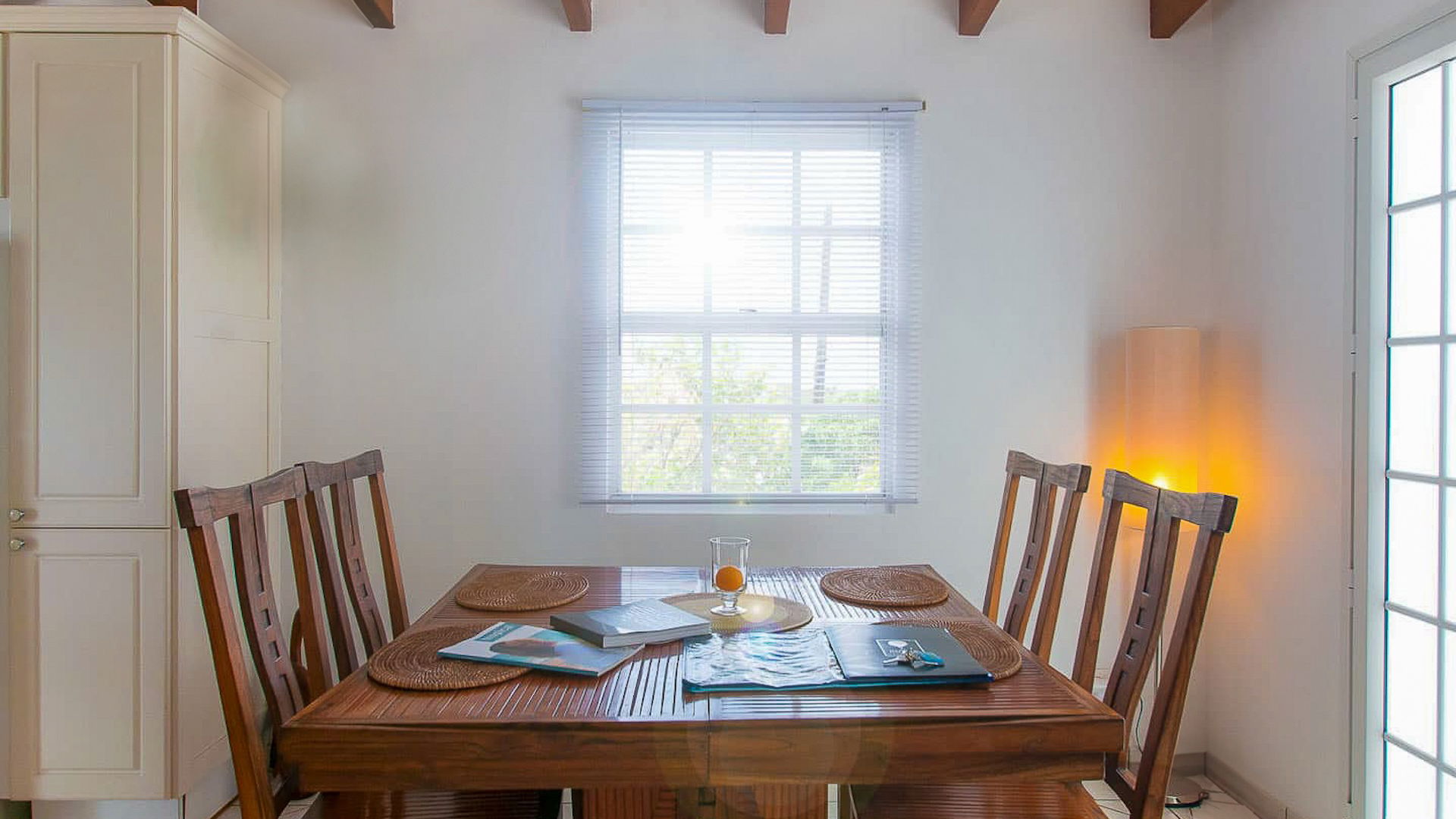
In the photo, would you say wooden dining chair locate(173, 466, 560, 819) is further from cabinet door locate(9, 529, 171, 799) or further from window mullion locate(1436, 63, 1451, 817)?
window mullion locate(1436, 63, 1451, 817)

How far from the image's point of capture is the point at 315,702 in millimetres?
1436

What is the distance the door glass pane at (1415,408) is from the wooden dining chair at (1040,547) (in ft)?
2.55

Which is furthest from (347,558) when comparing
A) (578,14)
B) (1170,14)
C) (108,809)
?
(1170,14)

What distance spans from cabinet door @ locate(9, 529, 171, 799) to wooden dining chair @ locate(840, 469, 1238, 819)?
1.93 m

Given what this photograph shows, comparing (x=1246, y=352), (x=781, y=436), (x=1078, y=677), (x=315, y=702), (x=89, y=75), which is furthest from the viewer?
(x=781, y=436)

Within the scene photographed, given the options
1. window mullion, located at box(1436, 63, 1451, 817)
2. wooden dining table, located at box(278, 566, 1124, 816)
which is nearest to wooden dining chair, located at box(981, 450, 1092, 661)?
wooden dining table, located at box(278, 566, 1124, 816)

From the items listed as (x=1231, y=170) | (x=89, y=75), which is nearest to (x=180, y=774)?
(x=89, y=75)

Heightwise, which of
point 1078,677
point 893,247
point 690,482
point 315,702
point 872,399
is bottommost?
point 1078,677

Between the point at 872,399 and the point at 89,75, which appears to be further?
the point at 872,399

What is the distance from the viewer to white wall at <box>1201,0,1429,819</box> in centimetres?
244

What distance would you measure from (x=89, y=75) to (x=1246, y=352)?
3.51 metres

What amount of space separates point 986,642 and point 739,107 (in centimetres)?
196

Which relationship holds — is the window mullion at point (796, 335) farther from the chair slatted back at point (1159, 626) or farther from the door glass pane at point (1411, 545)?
the door glass pane at point (1411, 545)

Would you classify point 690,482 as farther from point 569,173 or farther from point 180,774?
point 180,774
